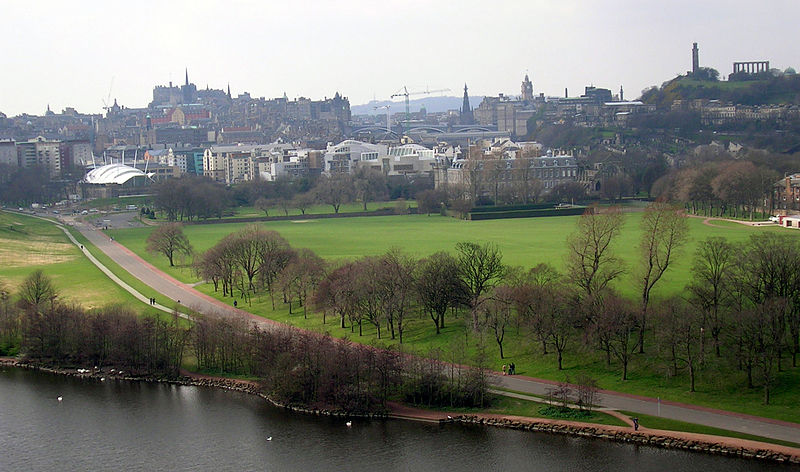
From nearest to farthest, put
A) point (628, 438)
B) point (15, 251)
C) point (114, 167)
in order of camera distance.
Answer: point (628, 438) → point (15, 251) → point (114, 167)

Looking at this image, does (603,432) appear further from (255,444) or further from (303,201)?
(303,201)

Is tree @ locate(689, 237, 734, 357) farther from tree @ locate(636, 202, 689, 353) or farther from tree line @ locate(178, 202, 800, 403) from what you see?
tree @ locate(636, 202, 689, 353)

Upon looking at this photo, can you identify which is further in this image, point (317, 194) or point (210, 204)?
point (317, 194)

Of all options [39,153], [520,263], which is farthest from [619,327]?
[39,153]

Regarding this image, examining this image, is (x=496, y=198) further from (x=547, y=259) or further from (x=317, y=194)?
(x=547, y=259)

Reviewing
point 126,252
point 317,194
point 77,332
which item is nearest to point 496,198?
point 317,194

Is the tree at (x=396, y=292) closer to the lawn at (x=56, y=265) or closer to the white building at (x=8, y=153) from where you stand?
the lawn at (x=56, y=265)
